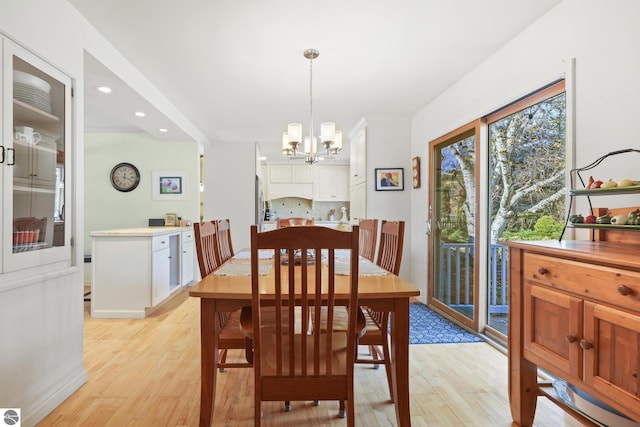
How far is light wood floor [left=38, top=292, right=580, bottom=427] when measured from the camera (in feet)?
6.03

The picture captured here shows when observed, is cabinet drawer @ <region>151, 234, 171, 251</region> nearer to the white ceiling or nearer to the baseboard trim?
the white ceiling

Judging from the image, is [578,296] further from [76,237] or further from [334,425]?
[76,237]

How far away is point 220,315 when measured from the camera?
1920mm

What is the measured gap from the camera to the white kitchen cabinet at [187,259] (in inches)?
191

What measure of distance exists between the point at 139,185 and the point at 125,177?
22 cm

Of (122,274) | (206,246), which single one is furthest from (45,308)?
(122,274)

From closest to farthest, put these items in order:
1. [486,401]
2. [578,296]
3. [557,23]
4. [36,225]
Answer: [578,296]
[36,225]
[486,401]
[557,23]

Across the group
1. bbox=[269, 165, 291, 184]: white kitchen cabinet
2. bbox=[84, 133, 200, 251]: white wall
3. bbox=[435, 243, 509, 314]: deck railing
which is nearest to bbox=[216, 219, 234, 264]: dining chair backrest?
bbox=[435, 243, 509, 314]: deck railing

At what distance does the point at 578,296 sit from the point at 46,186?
8.59ft

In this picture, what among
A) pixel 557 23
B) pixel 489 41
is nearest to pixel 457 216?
pixel 489 41

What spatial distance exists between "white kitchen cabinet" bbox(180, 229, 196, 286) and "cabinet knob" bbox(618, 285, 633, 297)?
4.60 metres

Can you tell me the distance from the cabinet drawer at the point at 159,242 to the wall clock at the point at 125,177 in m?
1.47

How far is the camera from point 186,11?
87.6 inches

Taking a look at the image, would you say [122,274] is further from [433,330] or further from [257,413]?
[433,330]
